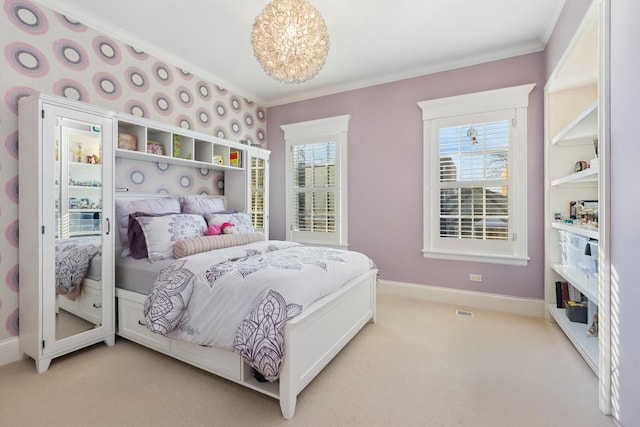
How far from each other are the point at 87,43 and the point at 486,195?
4036mm

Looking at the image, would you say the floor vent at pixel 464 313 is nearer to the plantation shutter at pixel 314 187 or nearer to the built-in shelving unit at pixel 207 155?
the plantation shutter at pixel 314 187

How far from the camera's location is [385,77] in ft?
12.1

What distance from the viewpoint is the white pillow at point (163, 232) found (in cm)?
232

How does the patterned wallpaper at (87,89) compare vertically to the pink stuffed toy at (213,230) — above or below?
above

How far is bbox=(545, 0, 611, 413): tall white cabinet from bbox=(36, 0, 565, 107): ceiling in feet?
1.91

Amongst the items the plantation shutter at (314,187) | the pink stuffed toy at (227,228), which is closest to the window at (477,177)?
the plantation shutter at (314,187)

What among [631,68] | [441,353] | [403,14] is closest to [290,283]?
[441,353]

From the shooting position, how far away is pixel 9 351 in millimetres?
2094

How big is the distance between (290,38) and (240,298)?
1.65 meters

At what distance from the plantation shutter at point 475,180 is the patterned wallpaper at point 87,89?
9.23 ft

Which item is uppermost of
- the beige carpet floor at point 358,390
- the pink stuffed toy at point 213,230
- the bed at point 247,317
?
the pink stuffed toy at point 213,230

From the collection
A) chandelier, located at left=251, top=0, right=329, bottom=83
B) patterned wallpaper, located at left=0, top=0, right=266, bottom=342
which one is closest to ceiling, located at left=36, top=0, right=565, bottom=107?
patterned wallpaper, located at left=0, top=0, right=266, bottom=342

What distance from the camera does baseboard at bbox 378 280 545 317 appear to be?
3017 millimetres

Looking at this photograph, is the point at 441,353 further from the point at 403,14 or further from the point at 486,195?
the point at 403,14
